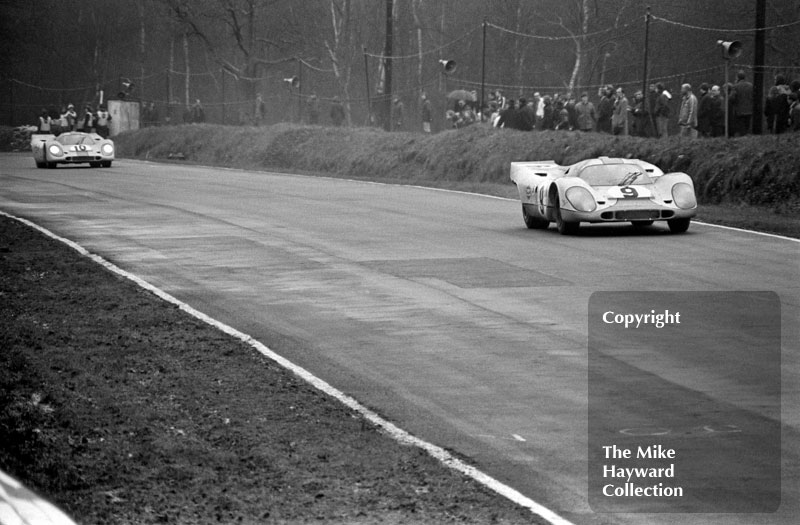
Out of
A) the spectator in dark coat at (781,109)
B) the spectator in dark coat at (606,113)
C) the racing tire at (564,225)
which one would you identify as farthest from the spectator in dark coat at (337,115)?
the racing tire at (564,225)

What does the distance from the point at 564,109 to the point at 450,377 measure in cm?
2398

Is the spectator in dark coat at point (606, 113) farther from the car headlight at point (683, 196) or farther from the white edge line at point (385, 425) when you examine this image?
the white edge line at point (385, 425)

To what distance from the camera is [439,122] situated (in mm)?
62531

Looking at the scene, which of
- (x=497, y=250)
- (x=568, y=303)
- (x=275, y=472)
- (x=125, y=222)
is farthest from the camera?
(x=125, y=222)

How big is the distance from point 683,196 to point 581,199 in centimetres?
147

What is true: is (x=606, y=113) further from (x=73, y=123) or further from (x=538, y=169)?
(x=73, y=123)

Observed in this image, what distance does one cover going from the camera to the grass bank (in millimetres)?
23812

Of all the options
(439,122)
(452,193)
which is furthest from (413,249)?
(439,122)

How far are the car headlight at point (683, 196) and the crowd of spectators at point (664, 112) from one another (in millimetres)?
6394

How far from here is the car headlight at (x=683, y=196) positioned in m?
19.1

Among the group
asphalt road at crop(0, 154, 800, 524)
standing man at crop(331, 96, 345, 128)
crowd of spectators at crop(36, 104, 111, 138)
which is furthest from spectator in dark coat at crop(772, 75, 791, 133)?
crowd of spectators at crop(36, 104, 111, 138)

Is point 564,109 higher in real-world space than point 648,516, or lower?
higher

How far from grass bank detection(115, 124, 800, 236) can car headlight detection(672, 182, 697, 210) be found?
4.55 ft

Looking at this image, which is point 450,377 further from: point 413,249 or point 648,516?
point 413,249
